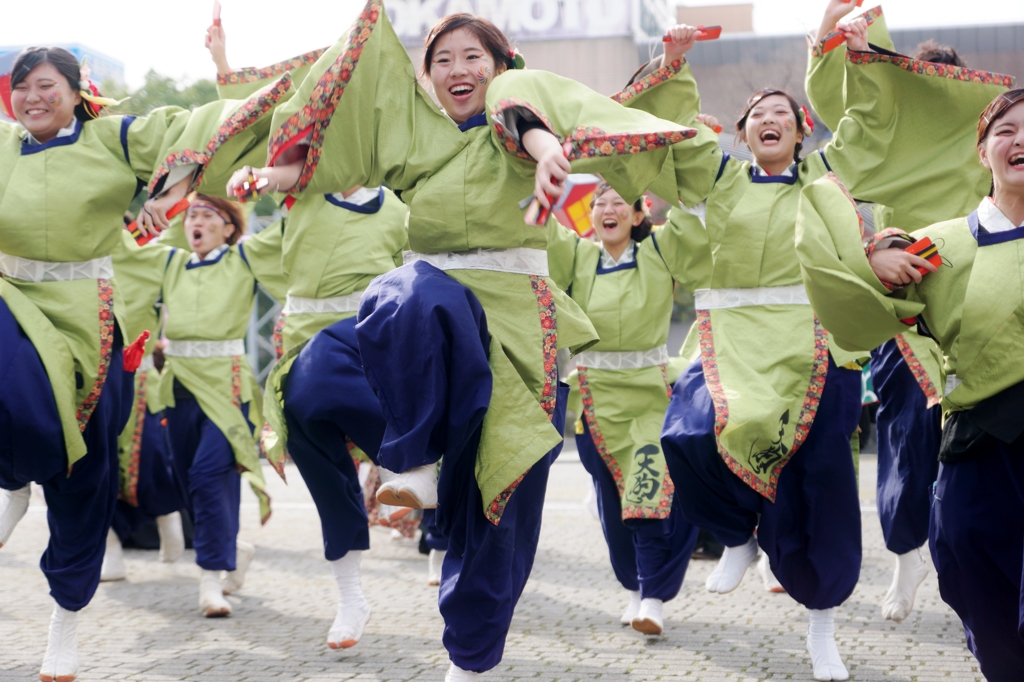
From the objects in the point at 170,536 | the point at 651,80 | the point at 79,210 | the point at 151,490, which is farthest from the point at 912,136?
the point at 170,536

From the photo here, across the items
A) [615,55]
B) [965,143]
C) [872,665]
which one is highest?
[615,55]

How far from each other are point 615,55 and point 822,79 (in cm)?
1894

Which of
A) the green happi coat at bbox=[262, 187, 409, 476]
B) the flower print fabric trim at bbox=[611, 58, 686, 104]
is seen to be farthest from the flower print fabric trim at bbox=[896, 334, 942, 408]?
the green happi coat at bbox=[262, 187, 409, 476]

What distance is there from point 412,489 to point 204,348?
9.92 ft

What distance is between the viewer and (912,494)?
4.60 m

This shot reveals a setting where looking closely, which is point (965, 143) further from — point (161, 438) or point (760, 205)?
point (161, 438)

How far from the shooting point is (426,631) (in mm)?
4605

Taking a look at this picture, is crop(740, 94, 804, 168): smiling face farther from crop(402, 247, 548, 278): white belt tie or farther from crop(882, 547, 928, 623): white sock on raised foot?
crop(882, 547, 928, 623): white sock on raised foot

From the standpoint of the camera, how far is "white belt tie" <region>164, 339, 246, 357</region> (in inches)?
221

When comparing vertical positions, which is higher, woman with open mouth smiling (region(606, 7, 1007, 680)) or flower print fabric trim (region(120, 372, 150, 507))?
woman with open mouth smiling (region(606, 7, 1007, 680))

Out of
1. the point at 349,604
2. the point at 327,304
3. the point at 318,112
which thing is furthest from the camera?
the point at 327,304

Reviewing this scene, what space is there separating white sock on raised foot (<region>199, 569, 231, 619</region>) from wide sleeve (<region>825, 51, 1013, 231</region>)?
126 inches

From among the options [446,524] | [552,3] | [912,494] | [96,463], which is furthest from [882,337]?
[552,3]

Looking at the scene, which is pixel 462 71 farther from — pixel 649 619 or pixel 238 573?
pixel 238 573
